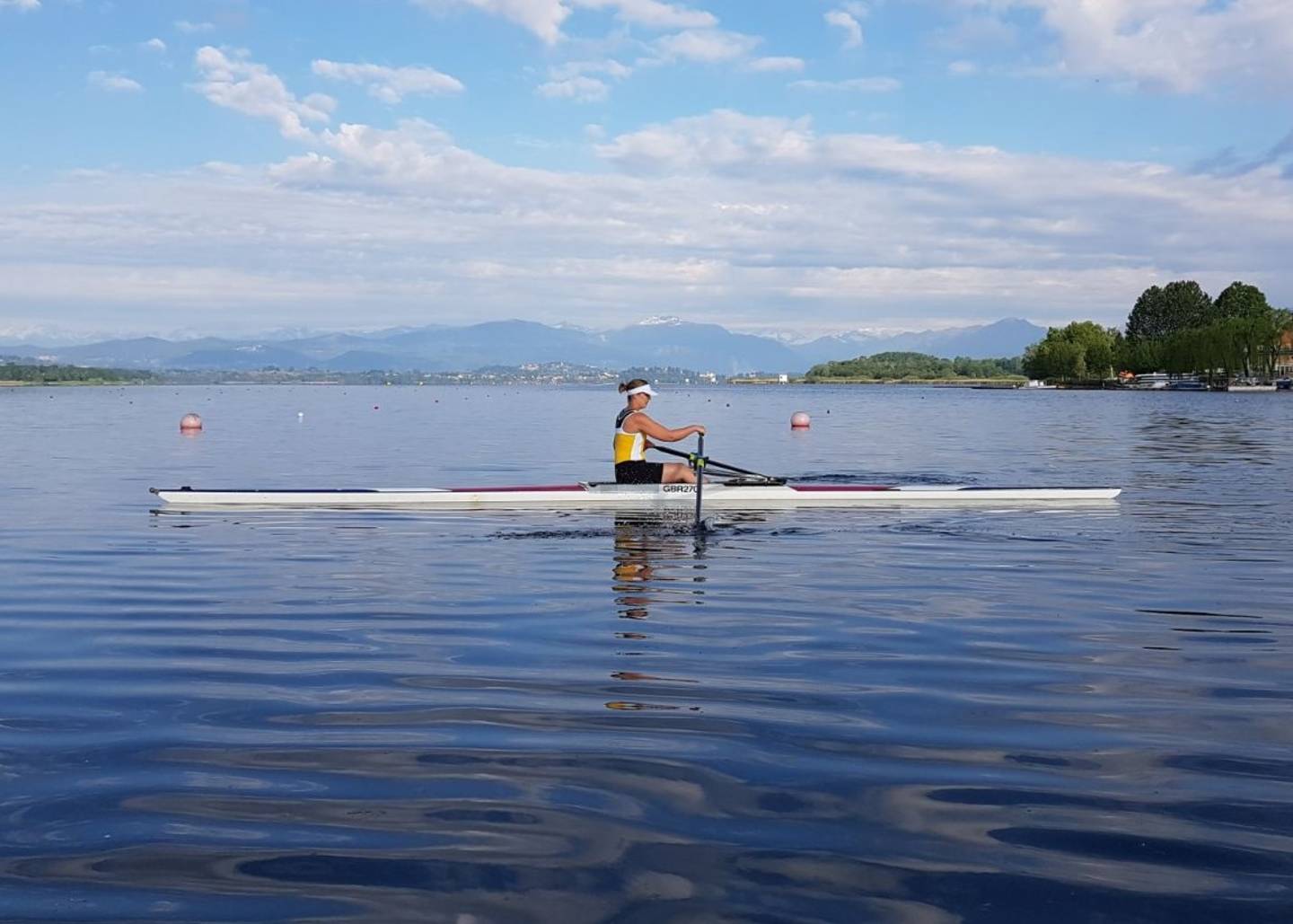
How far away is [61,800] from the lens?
19.2 feet

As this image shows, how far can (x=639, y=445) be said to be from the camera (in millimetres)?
18688

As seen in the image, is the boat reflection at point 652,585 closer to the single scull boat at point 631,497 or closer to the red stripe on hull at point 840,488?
the single scull boat at point 631,497

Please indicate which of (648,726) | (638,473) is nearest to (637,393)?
(638,473)

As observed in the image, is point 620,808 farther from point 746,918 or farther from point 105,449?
point 105,449

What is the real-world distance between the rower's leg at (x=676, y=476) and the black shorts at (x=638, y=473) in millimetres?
68

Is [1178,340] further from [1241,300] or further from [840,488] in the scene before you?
[840,488]

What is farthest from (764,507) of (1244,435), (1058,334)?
(1058,334)

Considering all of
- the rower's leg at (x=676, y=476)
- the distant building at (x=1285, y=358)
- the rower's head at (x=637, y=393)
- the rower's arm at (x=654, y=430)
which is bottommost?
the rower's leg at (x=676, y=476)

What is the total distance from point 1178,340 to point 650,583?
149 m

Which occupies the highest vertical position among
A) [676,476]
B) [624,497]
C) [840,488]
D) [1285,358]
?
[1285,358]

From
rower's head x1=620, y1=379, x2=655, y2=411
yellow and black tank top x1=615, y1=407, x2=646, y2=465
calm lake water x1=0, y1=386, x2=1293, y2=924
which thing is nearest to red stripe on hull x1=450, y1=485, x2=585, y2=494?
yellow and black tank top x1=615, y1=407, x2=646, y2=465

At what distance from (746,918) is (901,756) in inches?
85.8

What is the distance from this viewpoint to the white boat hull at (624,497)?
61.7 ft

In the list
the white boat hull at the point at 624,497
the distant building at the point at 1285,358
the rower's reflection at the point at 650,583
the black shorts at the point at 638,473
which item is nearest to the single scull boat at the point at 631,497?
the white boat hull at the point at 624,497
